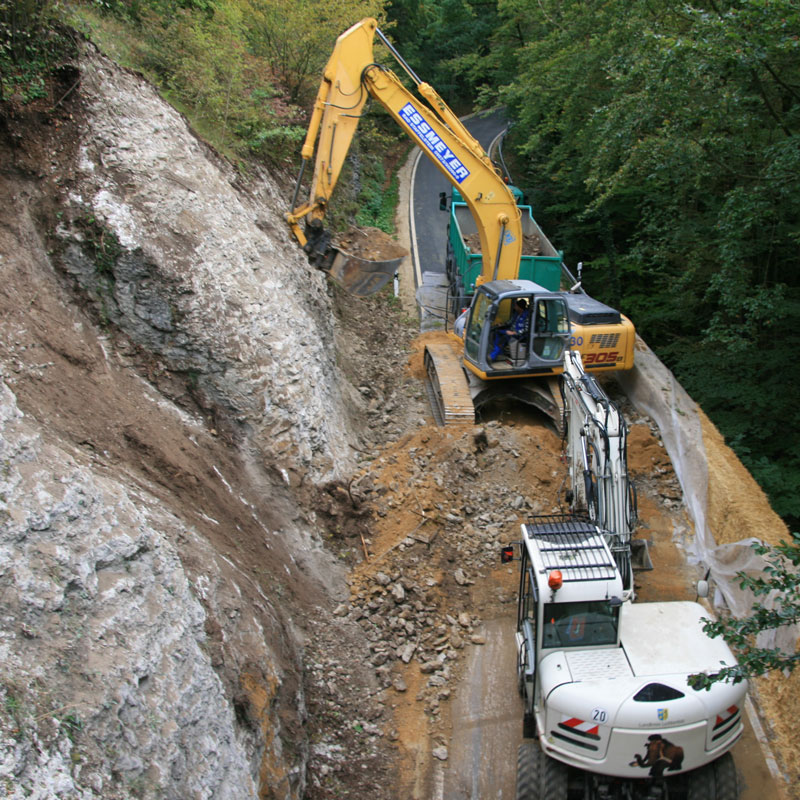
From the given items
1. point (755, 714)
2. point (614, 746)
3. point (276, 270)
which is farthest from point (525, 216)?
point (614, 746)

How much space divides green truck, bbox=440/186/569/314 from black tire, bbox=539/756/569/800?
10.3m

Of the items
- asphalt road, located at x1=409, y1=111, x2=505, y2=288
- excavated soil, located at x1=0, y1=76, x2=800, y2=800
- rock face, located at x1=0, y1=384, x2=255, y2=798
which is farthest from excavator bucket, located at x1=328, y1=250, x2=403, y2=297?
rock face, located at x1=0, y1=384, x2=255, y2=798

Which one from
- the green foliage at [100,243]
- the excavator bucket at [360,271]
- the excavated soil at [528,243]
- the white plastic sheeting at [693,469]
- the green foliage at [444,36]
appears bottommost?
the white plastic sheeting at [693,469]

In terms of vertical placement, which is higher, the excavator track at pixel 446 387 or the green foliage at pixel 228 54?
the green foliage at pixel 228 54

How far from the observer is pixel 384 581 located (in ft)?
30.1

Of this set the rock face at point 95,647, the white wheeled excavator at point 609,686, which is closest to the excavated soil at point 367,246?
the white wheeled excavator at point 609,686

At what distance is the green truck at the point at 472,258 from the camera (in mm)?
15554

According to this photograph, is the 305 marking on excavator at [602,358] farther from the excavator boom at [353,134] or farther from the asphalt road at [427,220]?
the asphalt road at [427,220]

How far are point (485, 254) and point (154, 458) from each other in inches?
328

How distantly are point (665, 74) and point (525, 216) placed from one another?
7.65 m

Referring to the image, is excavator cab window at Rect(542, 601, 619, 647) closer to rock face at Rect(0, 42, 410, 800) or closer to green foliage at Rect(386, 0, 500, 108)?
rock face at Rect(0, 42, 410, 800)

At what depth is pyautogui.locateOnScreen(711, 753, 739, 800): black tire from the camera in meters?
6.21

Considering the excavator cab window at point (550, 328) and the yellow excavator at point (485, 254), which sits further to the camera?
the excavator cab window at point (550, 328)

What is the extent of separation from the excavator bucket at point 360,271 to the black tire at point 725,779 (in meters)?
9.07
